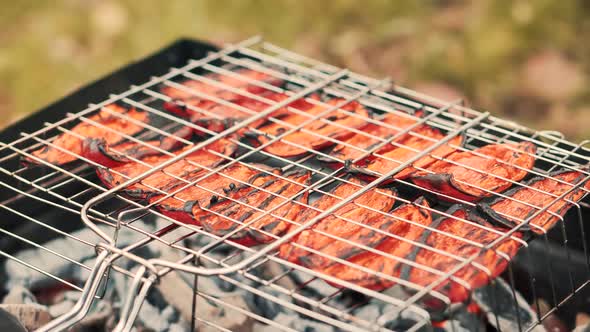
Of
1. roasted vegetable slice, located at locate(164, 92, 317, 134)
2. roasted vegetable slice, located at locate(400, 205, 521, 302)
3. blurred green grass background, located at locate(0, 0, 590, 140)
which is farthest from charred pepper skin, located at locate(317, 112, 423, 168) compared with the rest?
blurred green grass background, located at locate(0, 0, 590, 140)

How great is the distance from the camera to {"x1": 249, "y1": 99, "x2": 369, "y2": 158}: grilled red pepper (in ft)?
8.46

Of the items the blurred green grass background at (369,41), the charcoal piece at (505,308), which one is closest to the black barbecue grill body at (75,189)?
the charcoal piece at (505,308)

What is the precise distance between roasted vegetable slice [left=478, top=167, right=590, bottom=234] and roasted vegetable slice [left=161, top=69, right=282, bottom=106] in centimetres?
104

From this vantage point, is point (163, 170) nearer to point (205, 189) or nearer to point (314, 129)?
point (205, 189)

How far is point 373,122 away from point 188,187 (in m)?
0.65

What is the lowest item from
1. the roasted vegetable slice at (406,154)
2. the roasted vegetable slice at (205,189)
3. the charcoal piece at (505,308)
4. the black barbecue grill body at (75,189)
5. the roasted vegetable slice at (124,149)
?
the charcoal piece at (505,308)

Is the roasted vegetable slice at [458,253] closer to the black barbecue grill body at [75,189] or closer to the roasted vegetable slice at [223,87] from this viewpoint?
the black barbecue grill body at [75,189]

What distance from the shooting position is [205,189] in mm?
2289

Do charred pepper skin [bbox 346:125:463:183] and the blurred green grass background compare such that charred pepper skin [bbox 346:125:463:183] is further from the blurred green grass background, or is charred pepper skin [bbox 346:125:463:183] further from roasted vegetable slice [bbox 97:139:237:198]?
the blurred green grass background

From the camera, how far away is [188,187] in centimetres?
234

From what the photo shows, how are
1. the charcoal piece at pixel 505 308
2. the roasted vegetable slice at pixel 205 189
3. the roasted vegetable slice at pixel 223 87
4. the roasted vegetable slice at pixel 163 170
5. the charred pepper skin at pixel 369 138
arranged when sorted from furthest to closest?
1. the roasted vegetable slice at pixel 223 87
2. the charcoal piece at pixel 505 308
3. the charred pepper skin at pixel 369 138
4. the roasted vegetable slice at pixel 163 170
5. the roasted vegetable slice at pixel 205 189

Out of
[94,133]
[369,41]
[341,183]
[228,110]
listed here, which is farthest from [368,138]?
[369,41]

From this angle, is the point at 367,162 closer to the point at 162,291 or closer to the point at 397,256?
the point at 397,256

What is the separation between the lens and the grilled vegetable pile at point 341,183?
2012 mm
